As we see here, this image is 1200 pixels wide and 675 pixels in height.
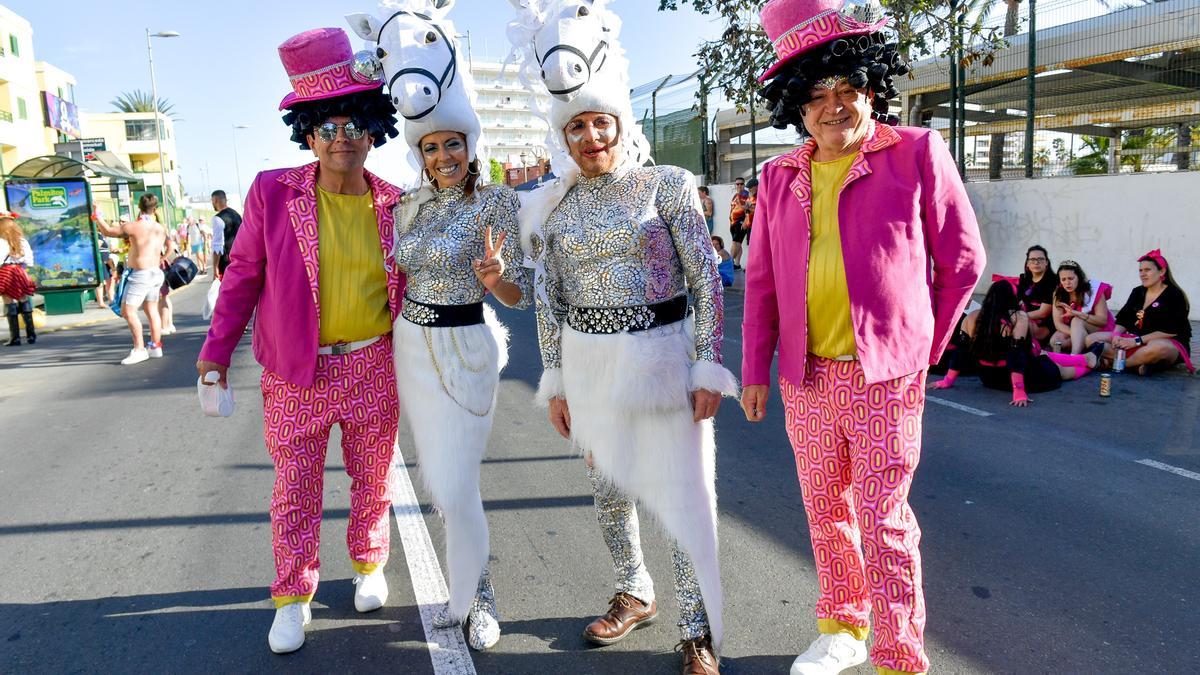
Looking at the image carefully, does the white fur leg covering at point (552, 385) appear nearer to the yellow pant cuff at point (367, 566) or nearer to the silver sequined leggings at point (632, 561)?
the silver sequined leggings at point (632, 561)

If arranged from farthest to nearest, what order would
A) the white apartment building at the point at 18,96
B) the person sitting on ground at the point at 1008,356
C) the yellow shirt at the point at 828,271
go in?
the white apartment building at the point at 18,96
the person sitting on ground at the point at 1008,356
the yellow shirt at the point at 828,271

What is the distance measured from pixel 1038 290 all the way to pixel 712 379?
22.9 feet

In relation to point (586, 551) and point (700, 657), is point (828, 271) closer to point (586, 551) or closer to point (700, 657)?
point (700, 657)

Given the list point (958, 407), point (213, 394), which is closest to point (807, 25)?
point (213, 394)

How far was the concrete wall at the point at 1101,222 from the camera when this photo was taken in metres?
9.70

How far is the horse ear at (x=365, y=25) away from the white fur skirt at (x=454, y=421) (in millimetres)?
1024

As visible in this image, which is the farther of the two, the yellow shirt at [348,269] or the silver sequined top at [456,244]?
the yellow shirt at [348,269]

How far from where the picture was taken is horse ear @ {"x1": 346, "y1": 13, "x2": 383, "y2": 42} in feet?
9.70

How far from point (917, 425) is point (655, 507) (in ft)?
2.75

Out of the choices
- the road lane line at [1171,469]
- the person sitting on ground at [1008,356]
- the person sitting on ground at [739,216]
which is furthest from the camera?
the person sitting on ground at [739,216]

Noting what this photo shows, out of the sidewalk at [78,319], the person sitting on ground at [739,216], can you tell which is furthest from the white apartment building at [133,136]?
the person sitting on ground at [739,216]

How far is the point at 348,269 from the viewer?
304 centimetres

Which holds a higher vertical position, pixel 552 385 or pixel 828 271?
pixel 828 271

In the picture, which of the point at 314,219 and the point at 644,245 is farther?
the point at 314,219
